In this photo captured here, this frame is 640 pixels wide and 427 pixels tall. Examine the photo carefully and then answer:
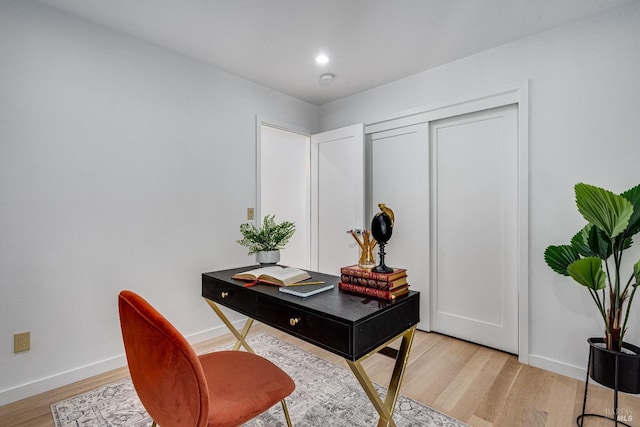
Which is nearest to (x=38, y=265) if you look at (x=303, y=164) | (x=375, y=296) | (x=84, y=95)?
(x=84, y=95)

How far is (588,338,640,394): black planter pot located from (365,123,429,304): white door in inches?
54.2

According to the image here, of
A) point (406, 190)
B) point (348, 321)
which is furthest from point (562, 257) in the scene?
point (348, 321)

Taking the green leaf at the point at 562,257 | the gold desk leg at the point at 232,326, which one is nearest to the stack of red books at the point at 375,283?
the gold desk leg at the point at 232,326

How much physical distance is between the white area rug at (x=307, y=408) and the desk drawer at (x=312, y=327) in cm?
65

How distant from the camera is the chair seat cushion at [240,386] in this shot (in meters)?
1.12

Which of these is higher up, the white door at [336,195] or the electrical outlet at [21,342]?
the white door at [336,195]

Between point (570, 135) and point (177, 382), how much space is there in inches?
108

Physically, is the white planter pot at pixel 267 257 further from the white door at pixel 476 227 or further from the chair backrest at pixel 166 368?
the white door at pixel 476 227

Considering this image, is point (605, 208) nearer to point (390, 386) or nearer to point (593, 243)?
point (593, 243)

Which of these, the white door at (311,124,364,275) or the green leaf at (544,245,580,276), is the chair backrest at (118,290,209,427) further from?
the white door at (311,124,364,275)

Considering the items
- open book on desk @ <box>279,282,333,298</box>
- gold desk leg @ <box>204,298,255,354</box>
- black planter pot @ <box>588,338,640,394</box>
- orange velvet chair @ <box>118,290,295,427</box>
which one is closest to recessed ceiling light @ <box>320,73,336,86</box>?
open book on desk @ <box>279,282,333,298</box>

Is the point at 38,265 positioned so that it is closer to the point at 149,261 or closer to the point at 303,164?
the point at 149,261

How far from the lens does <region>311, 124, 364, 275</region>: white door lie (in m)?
3.35

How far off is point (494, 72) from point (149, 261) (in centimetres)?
320
